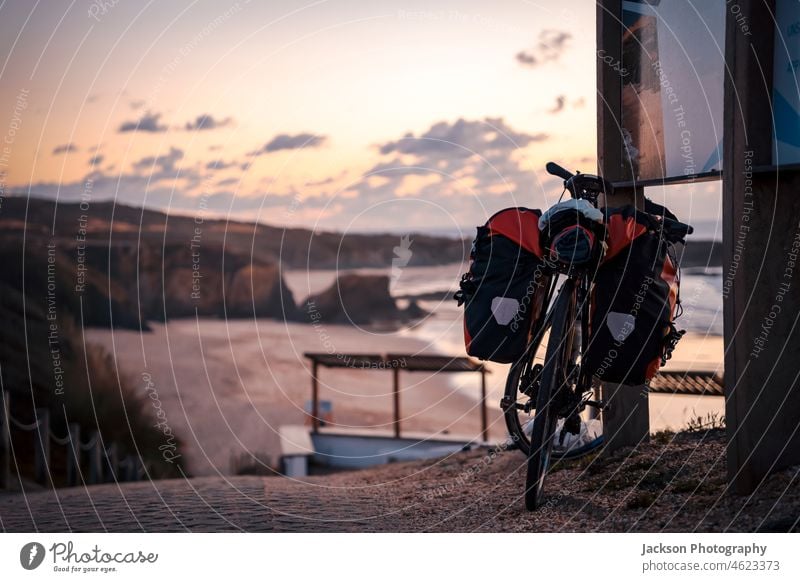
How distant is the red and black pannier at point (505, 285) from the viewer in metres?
4.47

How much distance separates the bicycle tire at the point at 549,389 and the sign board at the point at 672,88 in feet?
3.07

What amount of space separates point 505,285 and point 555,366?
0.39 metres

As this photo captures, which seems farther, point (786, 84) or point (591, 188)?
point (591, 188)

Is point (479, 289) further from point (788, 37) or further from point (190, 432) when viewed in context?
point (190, 432)

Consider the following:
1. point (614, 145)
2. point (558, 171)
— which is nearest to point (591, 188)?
point (558, 171)

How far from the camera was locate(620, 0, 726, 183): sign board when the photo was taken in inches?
188

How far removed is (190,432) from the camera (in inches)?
534

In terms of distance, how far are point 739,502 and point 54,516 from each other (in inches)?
115

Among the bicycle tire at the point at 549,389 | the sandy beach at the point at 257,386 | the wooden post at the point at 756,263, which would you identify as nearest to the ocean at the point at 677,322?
the sandy beach at the point at 257,386

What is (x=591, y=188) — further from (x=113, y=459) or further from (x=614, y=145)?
(x=113, y=459)

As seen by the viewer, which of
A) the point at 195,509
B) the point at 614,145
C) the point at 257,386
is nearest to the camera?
the point at 195,509

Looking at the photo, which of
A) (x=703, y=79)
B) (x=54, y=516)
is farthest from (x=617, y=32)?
(x=54, y=516)

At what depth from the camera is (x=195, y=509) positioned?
5.02 meters
